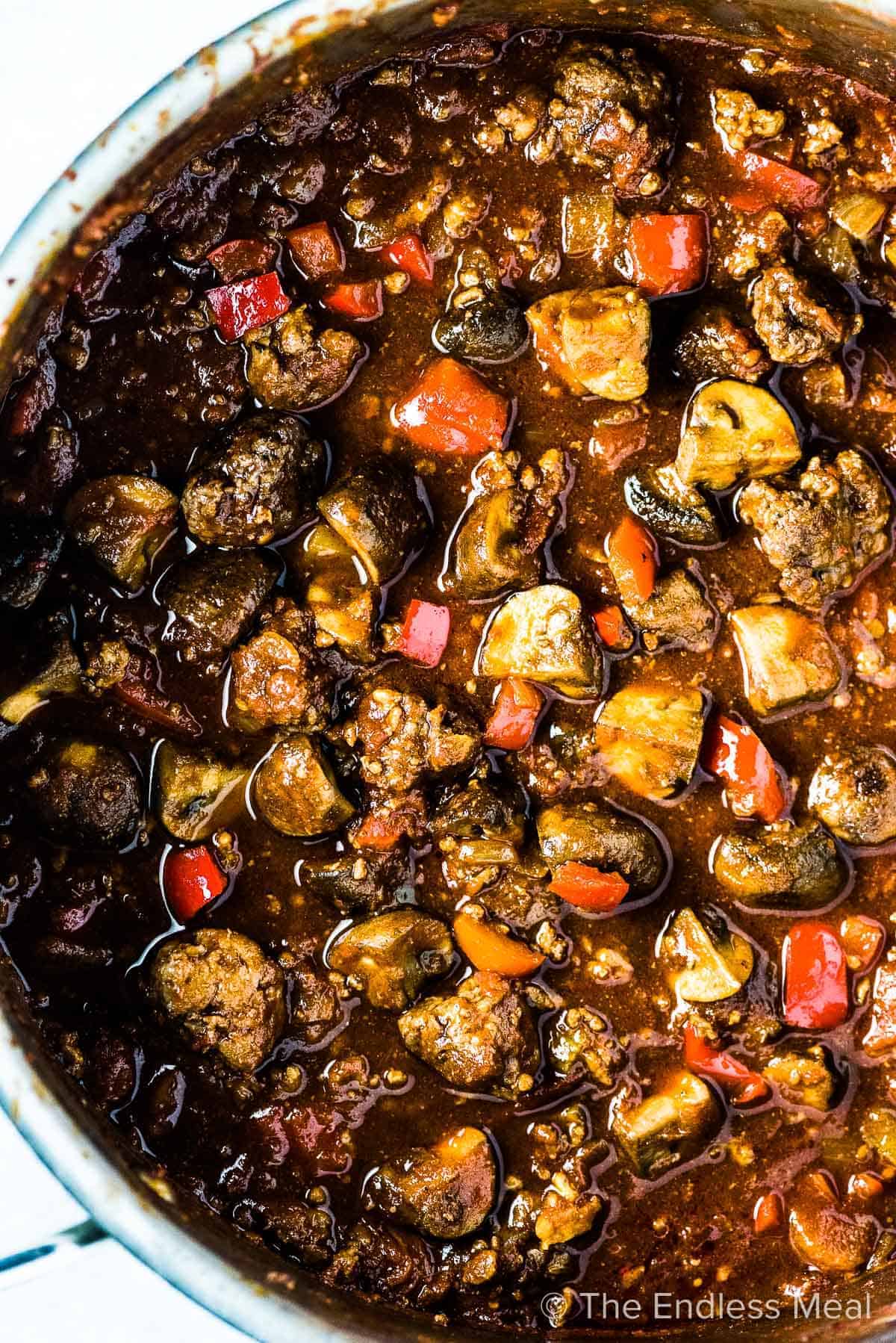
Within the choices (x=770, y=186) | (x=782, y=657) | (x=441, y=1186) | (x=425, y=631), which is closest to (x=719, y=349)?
(x=770, y=186)

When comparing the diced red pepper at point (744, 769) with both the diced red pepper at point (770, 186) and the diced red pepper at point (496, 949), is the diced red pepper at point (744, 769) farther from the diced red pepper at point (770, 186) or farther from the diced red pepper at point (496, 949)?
the diced red pepper at point (770, 186)

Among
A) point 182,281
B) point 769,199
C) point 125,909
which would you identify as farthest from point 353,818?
point 769,199

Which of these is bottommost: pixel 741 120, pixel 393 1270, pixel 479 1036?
pixel 393 1270

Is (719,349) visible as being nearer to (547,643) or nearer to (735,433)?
(735,433)

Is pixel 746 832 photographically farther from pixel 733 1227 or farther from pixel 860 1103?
pixel 733 1227

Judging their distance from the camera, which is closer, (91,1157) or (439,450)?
(91,1157)

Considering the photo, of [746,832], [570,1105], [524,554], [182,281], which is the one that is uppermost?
[182,281]

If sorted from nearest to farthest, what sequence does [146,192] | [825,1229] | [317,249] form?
[146,192], [317,249], [825,1229]
